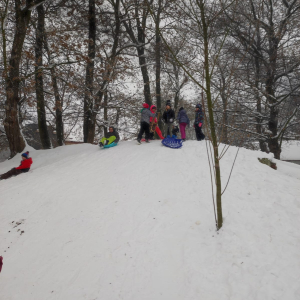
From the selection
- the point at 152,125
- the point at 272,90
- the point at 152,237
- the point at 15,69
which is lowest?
the point at 152,237

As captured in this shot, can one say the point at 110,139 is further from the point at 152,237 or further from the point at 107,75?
the point at 152,237

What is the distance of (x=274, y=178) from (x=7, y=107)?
9923mm

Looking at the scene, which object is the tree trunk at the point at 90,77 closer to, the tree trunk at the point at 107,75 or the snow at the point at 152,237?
the tree trunk at the point at 107,75

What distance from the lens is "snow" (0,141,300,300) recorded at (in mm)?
2768

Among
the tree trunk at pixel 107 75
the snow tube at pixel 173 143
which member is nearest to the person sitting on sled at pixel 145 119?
the snow tube at pixel 173 143

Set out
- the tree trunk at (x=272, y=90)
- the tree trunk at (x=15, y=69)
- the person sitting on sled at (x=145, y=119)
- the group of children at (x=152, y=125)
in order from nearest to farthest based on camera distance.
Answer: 1. the group of children at (x=152, y=125)
2. the person sitting on sled at (x=145, y=119)
3. the tree trunk at (x=15, y=69)
4. the tree trunk at (x=272, y=90)

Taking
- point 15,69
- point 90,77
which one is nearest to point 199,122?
point 90,77

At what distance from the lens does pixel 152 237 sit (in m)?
3.55

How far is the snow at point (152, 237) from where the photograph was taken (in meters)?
2.77

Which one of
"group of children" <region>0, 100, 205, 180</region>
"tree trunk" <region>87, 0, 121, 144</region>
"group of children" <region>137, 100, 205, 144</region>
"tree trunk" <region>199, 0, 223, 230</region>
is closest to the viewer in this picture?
"tree trunk" <region>199, 0, 223, 230</region>

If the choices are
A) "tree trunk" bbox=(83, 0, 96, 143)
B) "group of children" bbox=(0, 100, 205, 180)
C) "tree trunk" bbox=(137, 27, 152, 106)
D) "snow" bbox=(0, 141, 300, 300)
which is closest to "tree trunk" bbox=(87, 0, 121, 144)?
"tree trunk" bbox=(83, 0, 96, 143)

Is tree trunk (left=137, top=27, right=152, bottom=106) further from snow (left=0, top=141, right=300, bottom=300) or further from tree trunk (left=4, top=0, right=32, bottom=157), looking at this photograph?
snow (left=0, top=141, right=300, bottom=300)

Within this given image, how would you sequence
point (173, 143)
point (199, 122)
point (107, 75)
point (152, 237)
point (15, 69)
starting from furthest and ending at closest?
point (107, 75) → point (15, 69) → point (199, 122) → point (173, 143) → point (152, 237)

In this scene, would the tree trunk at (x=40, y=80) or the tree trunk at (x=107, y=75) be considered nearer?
the tree trunk at (x=40, y=80)
